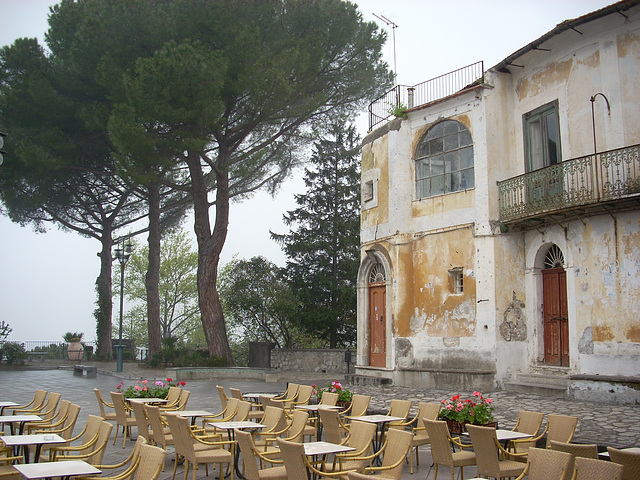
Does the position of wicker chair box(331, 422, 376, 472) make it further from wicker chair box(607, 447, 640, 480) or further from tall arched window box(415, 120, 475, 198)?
tall arched window box(415, 120, 475, 198)

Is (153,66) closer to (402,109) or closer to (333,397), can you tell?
(402,109)

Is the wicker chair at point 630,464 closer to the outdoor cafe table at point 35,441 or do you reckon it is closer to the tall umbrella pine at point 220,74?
the outdoor cafe table at point 35,441

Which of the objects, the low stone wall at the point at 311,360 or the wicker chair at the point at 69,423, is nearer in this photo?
the wicker chair at the point at 69,423

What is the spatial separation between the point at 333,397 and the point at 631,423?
5211 mm

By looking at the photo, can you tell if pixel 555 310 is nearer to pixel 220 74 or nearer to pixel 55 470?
pixel 220 74

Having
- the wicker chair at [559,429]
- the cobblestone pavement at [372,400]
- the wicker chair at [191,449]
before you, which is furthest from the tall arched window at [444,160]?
the wicker chair at [191,449]

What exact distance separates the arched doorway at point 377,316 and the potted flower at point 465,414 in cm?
1054

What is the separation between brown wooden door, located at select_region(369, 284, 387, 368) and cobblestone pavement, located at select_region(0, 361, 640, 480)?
1.71 metres

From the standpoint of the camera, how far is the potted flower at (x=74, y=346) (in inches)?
1375

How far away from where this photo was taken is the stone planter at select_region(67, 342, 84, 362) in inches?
1375

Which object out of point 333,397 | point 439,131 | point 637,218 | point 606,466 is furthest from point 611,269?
point 606,466

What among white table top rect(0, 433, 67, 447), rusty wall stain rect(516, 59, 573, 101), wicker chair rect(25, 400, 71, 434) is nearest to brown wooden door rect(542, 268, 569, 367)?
rusty wall stain rect(516, 59, 573, 101)

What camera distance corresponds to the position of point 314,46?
81.7ft

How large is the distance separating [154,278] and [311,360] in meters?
9.00
